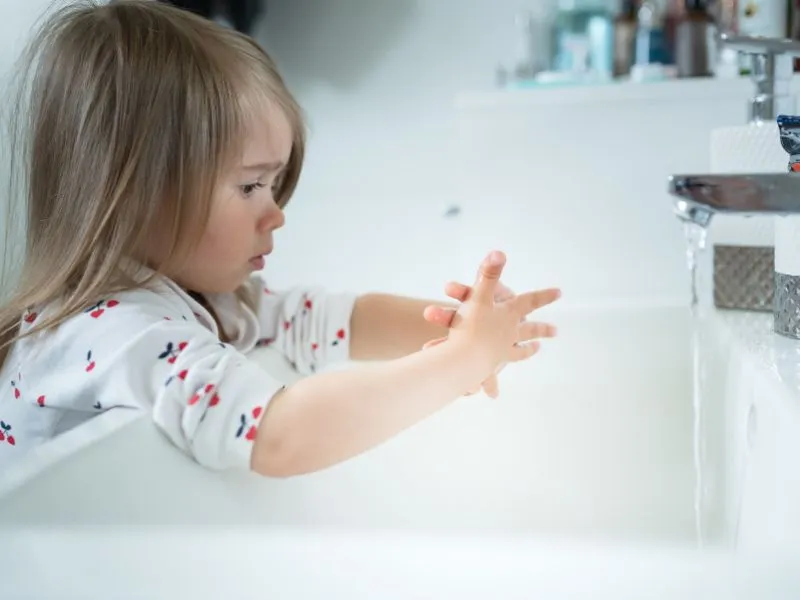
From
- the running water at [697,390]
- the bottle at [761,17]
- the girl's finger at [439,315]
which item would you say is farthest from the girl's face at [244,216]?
the bottle at [761,17]

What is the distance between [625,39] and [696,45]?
0.27 metres

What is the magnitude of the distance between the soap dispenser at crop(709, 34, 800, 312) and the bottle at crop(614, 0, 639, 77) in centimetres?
114

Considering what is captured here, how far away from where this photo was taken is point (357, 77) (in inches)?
89.4

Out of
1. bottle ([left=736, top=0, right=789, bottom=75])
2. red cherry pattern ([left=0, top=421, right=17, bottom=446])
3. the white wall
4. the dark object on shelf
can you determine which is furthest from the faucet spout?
the white wall

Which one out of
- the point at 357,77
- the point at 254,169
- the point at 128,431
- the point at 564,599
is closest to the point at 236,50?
the point at 254,169

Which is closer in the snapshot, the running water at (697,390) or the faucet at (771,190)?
the faucet at (771,190)

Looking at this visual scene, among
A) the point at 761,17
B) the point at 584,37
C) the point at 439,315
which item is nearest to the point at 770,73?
the point at 439,315

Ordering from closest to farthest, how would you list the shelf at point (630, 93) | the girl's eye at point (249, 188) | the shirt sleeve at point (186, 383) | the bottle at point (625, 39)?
1. the shirt sleeve at point (186, 383)
2. the girl's eye at point (249, 188)
3. the shelf at point (630, 93)
4. the bottle at point (625, 39)

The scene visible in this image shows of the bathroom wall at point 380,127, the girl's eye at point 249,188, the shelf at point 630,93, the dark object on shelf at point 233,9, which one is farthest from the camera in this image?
the bathroom wall at point 380,127

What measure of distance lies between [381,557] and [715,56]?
161cm

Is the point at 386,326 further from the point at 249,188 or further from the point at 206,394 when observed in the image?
the point at 206,394

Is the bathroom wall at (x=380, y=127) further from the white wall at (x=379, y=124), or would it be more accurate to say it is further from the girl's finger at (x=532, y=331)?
the girl's finger at (x=532, y=331)

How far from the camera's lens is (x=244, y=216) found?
2.82 ft

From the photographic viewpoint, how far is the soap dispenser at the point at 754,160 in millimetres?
867
